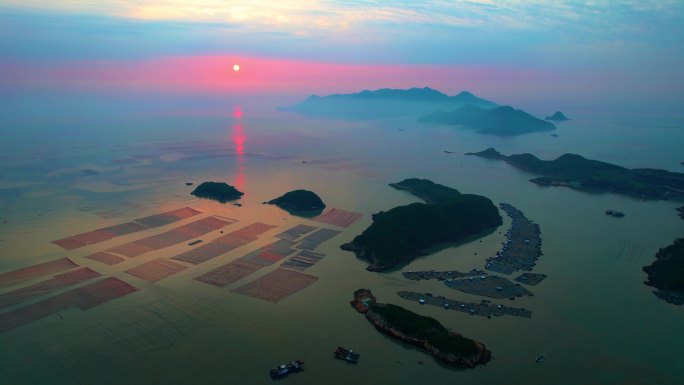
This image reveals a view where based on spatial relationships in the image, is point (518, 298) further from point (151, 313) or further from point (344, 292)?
point (151, 313)

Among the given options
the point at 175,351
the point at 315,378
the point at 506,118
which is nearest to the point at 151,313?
the point at 175,351

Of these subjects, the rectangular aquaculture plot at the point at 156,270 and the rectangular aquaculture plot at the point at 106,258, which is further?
the rectangular aquaculture plot at the point at 106,258

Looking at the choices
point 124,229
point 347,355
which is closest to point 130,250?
point 124,229

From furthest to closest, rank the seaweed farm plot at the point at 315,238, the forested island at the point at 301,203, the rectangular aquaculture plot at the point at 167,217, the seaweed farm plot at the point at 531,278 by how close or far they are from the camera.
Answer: the forested island at the point at 301,203
the rectangular aquaculture plot at the point at 167,217
the seaweed farm plot at the point at 315,238
the seaweed farm plot at the point at 531,278

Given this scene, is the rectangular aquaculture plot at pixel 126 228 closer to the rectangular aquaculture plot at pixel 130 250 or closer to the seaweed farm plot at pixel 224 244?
the rectangular aquaculture plot at pixel 130 250

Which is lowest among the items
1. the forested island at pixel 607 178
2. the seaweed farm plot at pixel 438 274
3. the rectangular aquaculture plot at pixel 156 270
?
the rectangular aquaculture plot at pixel 156 270

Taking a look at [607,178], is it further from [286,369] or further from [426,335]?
[286,369]

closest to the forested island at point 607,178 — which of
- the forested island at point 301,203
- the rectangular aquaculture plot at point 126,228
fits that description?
the forested island at point 301,203
